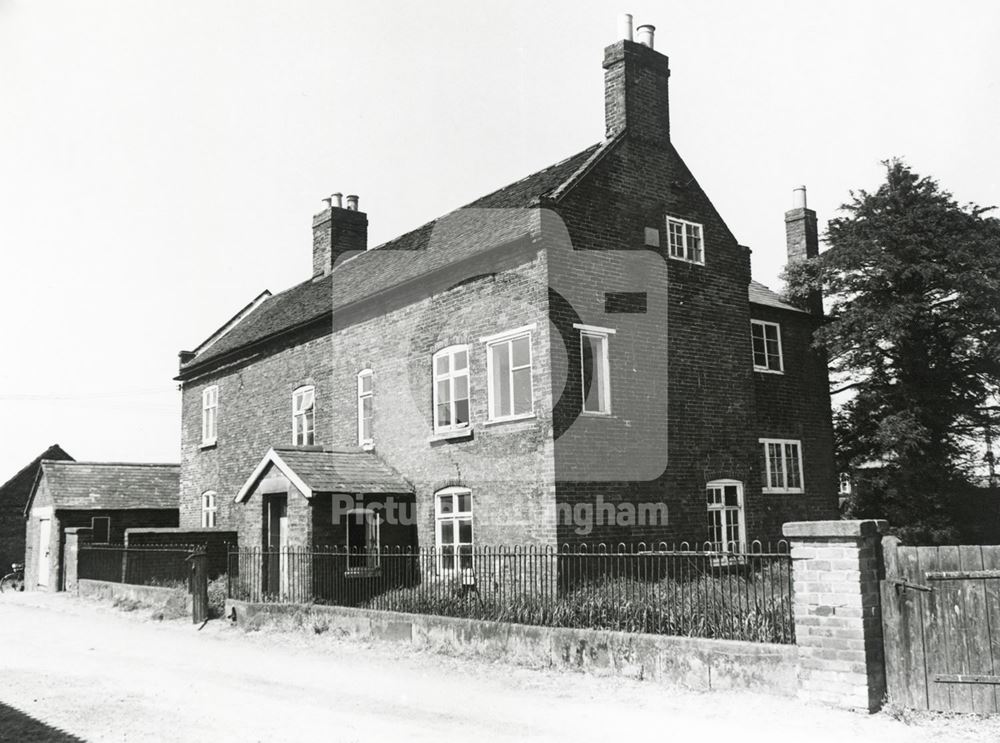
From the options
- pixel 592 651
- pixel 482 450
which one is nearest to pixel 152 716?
pixel 592 651

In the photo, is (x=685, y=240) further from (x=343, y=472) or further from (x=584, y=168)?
(x=343, y=472)

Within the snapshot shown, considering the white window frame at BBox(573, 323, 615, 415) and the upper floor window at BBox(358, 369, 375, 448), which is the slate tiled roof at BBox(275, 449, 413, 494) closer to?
the upper floor window at BBox(358, 369, 375, 448)

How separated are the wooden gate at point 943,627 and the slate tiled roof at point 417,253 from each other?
32.0 ft

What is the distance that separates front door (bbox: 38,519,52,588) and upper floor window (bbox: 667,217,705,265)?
2202 centimetres

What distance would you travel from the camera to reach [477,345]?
18094 mm

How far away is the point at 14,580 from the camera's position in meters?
32.2

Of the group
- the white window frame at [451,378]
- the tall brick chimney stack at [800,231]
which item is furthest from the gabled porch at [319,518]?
the tall brick chimney stack at [800,231]

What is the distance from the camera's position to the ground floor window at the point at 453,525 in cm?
1803

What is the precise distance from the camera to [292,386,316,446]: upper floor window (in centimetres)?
2359

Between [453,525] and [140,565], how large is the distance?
381 inches

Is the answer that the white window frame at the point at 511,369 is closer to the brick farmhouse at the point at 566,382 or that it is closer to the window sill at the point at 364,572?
the brick farmhouse at the point at 566,382

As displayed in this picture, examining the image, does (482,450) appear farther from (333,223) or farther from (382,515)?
(333,223)

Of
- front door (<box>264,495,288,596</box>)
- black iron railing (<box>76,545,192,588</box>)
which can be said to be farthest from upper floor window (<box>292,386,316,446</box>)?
black iron railing (<box>76,545,192,588</box>)

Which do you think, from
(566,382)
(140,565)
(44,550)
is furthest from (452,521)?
(44,550)
